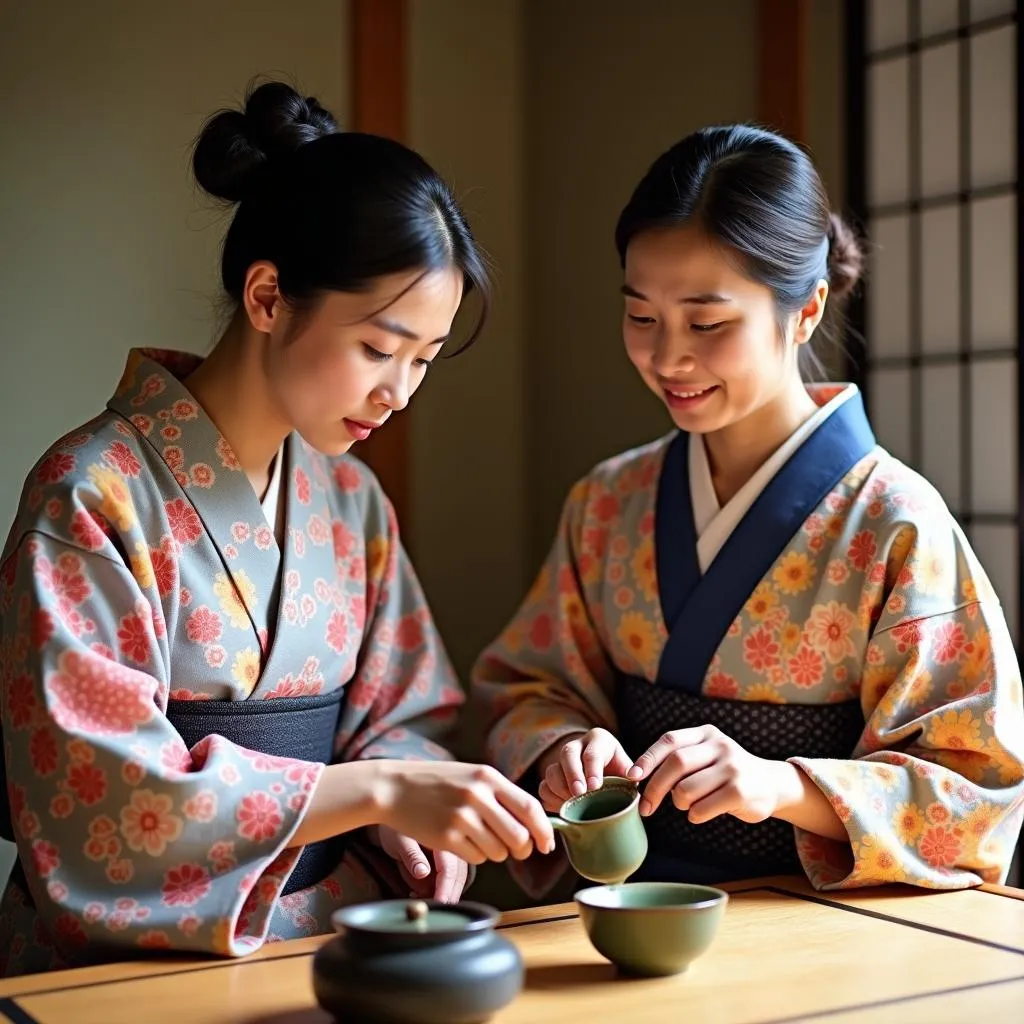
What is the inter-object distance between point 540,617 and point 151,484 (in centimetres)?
86

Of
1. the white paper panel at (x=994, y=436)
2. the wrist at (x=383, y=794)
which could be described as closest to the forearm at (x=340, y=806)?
the wrist at (x=383, y=794)

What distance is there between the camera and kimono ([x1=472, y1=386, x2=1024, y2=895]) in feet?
6.88

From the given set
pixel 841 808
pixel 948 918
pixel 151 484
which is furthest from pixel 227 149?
pixel 948 918

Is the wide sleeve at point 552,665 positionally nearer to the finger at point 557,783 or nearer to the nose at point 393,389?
the finger at point 557,783

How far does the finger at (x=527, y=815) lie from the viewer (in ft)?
5.64

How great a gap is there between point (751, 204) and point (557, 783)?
0.94 m

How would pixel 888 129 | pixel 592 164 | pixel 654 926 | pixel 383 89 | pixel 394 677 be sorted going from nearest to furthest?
pixel 654 926 → pixel 394 677 → pixel 888 129 → pixel 383 89 → pixel 592 164

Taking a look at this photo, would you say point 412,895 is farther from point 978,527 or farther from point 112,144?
point 112,144

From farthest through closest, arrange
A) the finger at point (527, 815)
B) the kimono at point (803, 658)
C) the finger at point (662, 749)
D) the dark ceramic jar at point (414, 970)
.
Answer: the kimono at point (803, 658), the finger at point (662, 749), the finger at point (527, 815), the dark ceramic jar at point (414, 970)

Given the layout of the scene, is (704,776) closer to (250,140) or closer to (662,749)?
(662,749)

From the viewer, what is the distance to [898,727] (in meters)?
2.14

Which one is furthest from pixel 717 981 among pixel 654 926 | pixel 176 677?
pixel 176 677

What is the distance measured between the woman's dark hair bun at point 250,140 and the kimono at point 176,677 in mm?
295

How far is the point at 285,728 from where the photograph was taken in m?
2.14
